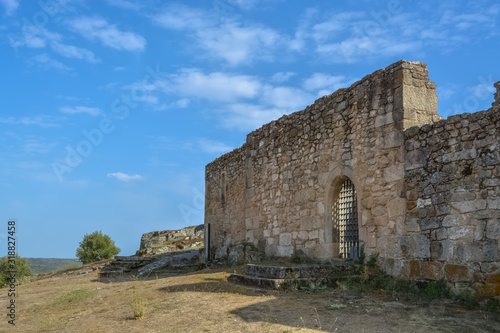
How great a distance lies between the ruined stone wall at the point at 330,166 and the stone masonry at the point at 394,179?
0.02 meters

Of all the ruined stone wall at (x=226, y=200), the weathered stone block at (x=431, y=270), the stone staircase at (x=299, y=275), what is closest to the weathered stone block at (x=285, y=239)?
the stone staircase at (x=299, y=275)

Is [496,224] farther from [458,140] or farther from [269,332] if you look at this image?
[269,332]

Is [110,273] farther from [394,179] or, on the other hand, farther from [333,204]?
[394,179]

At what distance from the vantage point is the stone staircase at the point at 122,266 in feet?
49.4

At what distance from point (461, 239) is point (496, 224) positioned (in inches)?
22.7

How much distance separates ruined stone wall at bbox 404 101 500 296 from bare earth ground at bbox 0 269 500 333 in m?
0.63

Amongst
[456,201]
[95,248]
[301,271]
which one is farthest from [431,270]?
[95,248]

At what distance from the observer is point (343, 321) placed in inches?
235

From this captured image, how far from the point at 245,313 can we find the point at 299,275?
6.83ft

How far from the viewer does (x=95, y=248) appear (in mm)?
25297

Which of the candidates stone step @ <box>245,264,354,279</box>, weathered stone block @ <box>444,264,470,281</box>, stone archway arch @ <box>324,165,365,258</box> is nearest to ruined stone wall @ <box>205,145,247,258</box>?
stone archway arch @ <box>324,165,365,258</box>

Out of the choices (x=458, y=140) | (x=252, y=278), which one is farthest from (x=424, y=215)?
(x=252, y=278)

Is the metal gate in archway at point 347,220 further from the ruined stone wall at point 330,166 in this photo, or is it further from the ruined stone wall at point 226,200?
the ruined stone wall at point 226,200

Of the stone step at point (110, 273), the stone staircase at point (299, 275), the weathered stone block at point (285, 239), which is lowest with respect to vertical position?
the stone step at point (110, 273)
